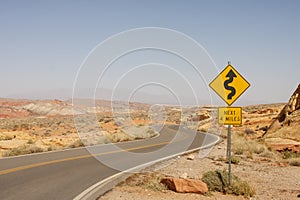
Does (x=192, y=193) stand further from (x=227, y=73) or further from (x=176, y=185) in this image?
(x=227, y=73)

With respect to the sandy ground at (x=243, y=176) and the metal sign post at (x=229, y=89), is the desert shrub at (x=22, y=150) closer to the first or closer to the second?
the sandy ground at (x=243, y=176)

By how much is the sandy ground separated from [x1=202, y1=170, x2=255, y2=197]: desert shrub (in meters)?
0.23

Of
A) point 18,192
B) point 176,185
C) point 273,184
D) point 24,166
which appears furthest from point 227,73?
point 24,166

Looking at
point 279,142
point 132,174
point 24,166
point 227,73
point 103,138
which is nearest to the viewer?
point 227,73

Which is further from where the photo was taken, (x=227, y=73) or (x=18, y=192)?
(x=227, y=73)

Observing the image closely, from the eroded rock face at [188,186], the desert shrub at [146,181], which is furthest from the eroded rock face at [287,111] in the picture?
the eroded rock face at [188,186]

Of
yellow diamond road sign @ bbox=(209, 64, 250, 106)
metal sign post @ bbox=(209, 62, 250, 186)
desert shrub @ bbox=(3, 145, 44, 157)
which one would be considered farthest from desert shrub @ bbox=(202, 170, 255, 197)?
desert shrub @ bbox=(3, 145, 44, 157)

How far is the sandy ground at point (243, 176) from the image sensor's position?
27.8 feet

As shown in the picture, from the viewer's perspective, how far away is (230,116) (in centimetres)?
887

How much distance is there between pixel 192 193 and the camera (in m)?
8.62

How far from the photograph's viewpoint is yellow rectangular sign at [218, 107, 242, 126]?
8.74 metres

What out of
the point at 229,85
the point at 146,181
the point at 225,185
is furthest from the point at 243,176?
the point at 229,85

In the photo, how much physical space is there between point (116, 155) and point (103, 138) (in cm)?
791

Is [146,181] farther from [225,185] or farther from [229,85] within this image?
[229,85]
